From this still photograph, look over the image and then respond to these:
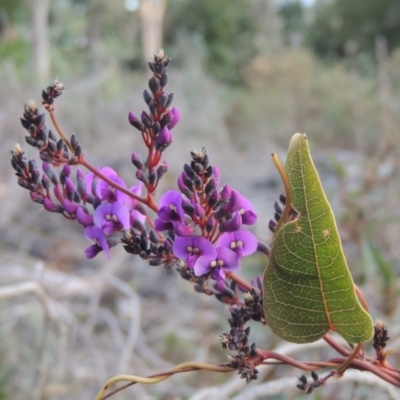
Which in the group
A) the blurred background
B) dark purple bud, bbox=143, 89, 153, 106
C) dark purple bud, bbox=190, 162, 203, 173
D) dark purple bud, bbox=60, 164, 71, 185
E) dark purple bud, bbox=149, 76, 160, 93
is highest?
the blurred background

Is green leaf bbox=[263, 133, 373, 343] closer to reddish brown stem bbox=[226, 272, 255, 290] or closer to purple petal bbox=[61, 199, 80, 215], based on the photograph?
reddish brown stem bbox=[226, 272, 255, 290]

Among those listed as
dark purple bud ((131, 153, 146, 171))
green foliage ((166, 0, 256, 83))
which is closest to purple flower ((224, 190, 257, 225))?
dark purple bud ((131, 153, 146, 171))

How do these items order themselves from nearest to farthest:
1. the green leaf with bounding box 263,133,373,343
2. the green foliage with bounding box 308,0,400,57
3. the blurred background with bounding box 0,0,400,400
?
the green leaf with bounding box 263,133,373,343, the blurred background with bounding box 0,0,400,400, the green foliage with bounding box 308,0,400,57

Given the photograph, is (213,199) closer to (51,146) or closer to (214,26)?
(51,146)

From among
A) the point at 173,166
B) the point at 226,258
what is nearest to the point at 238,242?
the point at 226,258

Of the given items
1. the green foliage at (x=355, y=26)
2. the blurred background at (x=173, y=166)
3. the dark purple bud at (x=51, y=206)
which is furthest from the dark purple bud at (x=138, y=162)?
the green foliage at (x=355, y=26)

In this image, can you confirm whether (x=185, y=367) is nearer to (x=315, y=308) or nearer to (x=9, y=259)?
(x=315, y=308)

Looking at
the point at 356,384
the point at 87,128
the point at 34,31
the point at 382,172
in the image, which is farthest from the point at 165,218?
the point at 34,31
